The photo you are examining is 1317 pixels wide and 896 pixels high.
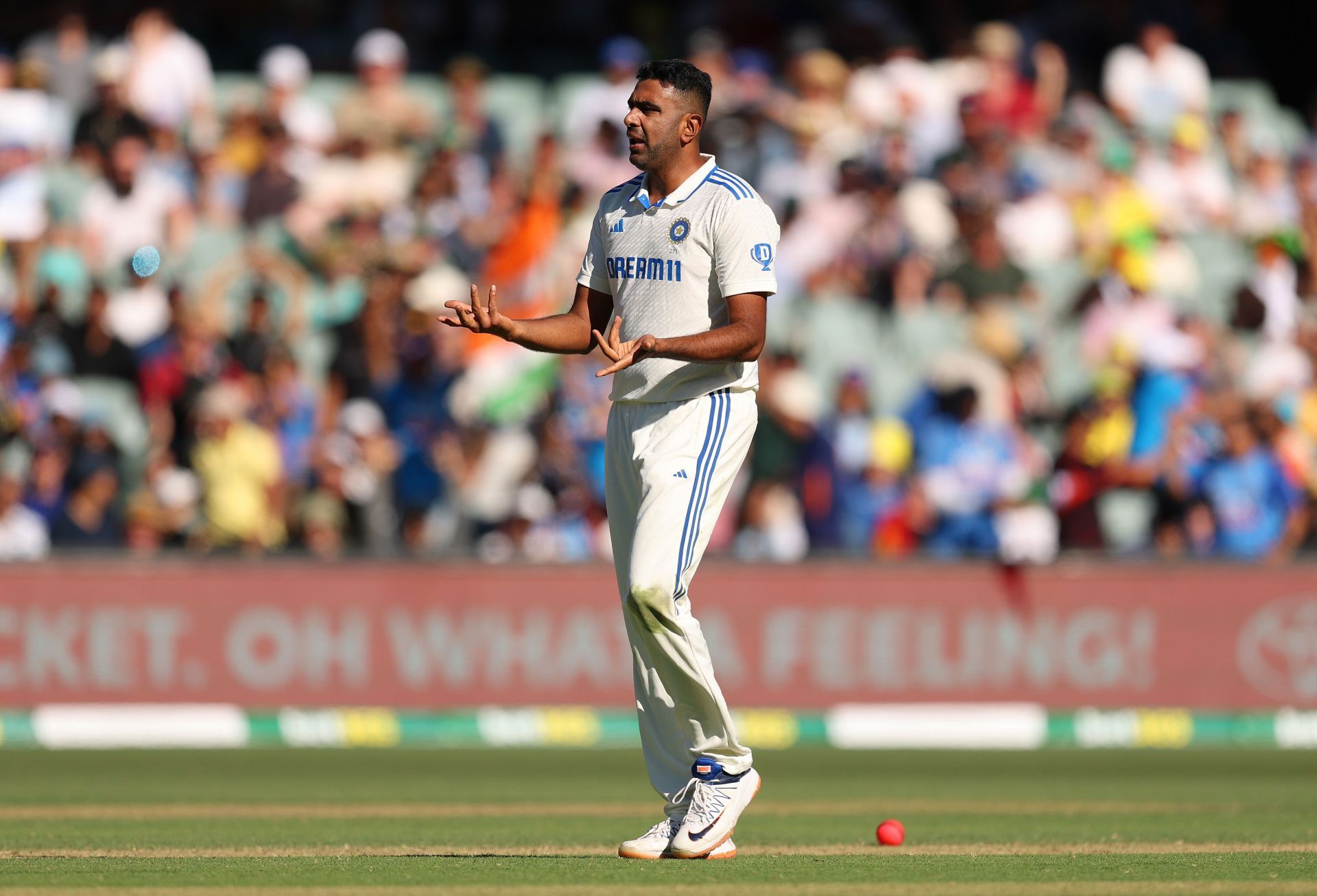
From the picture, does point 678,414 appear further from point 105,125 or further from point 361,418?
point 105,125

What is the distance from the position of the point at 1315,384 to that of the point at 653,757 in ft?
37.3

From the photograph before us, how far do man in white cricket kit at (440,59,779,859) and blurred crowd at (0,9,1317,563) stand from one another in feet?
24.0

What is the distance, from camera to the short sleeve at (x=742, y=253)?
718 cm

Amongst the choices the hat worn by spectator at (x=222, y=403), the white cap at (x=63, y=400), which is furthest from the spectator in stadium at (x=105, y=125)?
the hat worn by spectator at (x=222, y=403)

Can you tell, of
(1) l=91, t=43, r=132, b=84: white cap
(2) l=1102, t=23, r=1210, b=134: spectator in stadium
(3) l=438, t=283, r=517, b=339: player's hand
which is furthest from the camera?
(2) l=1102, t=23, r=1210, b=134: spectator in stadium

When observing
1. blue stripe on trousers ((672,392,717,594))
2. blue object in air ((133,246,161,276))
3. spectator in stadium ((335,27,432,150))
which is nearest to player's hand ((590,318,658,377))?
blue stripe on trousers ((672,392,717,594))

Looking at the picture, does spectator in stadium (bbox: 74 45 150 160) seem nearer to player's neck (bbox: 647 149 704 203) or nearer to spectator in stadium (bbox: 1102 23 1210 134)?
spectator in stadium (bbox: 1102 23 1210 134)

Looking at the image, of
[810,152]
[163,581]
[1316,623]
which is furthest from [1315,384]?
[163,581]

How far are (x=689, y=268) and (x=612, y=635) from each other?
735 cm

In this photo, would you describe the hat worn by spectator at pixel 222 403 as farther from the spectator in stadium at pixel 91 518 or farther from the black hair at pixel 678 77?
the black hair at pixel 678 77

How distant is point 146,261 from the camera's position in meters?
16.6

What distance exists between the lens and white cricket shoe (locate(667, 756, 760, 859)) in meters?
7.19

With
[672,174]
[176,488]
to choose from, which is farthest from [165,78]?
[672,174]

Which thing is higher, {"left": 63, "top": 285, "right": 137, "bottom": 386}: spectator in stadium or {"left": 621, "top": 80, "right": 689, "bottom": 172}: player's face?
{"left": 621, "top": 80, "right": 689, "bottom": 172}: player's face
